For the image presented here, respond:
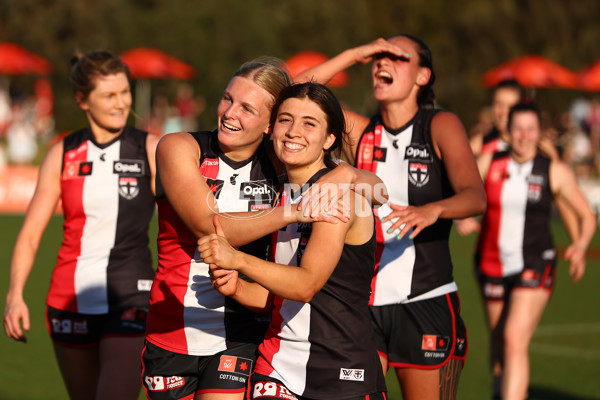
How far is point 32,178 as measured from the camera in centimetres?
2027

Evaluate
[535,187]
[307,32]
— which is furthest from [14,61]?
[535,187]

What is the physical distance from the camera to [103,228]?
5172 millimetres

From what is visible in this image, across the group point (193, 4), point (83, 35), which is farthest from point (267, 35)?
point (83, 35)

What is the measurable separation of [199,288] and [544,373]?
516 centimetres

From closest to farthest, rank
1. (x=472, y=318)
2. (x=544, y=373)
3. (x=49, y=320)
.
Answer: (x=49, y=320)
(x=544, y=373)
(x=472, y=318)

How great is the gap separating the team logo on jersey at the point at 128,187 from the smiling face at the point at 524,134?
348 cm

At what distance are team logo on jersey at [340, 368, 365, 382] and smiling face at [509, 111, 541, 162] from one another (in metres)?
4.13

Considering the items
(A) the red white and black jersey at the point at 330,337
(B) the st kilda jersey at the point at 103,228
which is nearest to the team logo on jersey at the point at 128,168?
(B) the st kilda jersey at the point at 103,228

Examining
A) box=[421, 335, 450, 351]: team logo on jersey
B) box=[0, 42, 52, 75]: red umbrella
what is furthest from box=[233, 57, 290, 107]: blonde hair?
box=[0, 42, 52, 75]: red umbrella

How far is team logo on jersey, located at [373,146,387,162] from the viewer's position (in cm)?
488

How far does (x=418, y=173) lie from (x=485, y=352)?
16.0ft

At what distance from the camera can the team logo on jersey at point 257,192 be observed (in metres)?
4.11

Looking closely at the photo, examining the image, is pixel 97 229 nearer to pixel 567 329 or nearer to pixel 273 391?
pixel 273 391

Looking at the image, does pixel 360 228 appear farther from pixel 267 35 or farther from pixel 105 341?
pixel 267 35
